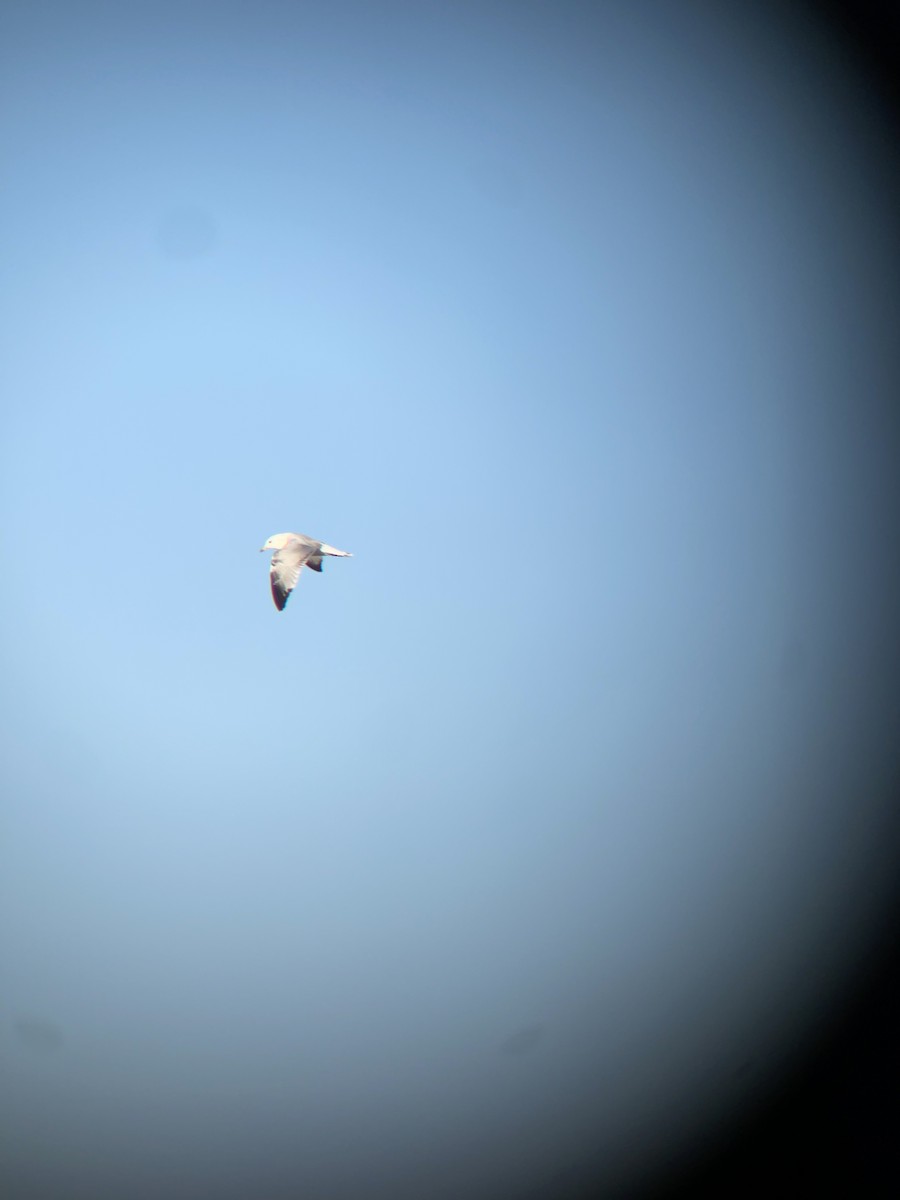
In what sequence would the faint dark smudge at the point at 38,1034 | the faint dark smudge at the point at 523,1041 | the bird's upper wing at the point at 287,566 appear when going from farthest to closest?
the faint dark smudge at the point at 523,1041 → the faint dark smudge at the point at 38,1034 → the bird's upper wing at the point at 287,566

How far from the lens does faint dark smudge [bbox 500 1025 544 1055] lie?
614cm

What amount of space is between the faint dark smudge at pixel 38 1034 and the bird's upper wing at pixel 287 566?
5008mm

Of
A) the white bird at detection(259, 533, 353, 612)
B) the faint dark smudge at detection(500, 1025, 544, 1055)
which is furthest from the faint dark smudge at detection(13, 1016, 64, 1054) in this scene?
the white bird at detection(259, 533, 353, 612)

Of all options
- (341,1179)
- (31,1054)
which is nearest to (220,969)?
(31,1054)

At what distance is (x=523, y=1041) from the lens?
6.14 meters

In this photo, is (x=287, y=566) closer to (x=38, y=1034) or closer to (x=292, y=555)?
(x=292, y=555)

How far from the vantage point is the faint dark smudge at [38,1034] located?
5.85 metres

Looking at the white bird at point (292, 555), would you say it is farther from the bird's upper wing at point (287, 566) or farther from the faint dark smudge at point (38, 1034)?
the faint dark smudge at point (38, 1034)

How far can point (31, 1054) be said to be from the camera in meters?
5.90

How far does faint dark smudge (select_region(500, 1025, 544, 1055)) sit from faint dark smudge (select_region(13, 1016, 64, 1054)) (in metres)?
3.34

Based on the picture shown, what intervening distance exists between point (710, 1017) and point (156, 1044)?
420 cm

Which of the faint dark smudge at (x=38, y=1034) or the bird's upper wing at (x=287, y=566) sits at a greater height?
the bird's upper wing at (x=287, y=566)

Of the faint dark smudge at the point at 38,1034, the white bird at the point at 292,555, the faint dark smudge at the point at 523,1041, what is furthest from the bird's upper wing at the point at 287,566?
the faint dark smudge at the point at 38,1034

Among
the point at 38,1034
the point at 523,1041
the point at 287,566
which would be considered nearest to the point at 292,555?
the point at 287,566
